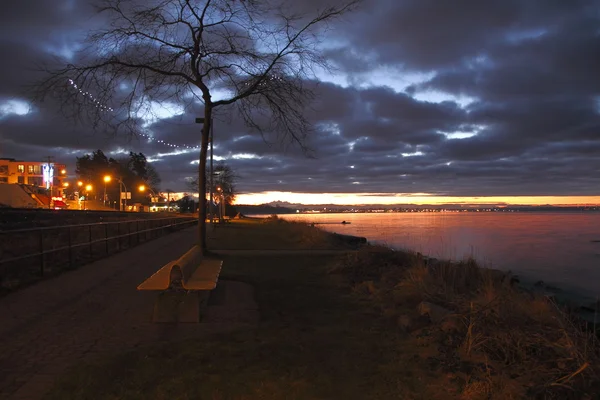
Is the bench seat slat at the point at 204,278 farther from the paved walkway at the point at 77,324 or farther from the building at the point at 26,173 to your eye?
the building at the point at 26,173

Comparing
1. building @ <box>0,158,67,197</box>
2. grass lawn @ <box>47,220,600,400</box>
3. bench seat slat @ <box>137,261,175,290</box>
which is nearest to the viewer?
grass lawn @ <box>47,220,600,400</box>

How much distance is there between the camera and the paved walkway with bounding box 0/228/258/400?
4.91 metres

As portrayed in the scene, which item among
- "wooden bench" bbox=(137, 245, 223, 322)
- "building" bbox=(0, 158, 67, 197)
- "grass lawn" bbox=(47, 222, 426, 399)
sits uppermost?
"building" bbox=(0, 158, 67, 197)

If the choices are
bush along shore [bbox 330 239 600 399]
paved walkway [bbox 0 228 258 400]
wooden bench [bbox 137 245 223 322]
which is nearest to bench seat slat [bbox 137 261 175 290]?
wooden bench [bbox 137 245 223 322]

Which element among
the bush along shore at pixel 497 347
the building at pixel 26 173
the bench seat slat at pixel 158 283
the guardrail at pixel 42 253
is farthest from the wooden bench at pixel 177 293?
the building at pixel 26 173

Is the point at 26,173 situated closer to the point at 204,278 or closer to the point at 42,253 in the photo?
the point at 42,253

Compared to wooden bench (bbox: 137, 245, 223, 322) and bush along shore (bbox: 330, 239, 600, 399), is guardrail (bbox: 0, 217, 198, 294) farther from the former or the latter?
bush along shore (bbox: 330, 239, 600, 399)

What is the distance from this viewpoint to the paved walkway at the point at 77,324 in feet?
16.1

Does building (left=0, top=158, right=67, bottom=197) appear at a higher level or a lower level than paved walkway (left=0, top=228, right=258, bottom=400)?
higher

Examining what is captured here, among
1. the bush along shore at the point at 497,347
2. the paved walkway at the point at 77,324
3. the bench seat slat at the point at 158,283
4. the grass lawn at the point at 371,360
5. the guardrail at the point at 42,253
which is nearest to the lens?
the bush along shore at the point at 497,347

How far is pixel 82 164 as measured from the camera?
13312 centimetres

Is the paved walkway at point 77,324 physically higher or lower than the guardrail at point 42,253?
lower

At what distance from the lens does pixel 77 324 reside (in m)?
6.67

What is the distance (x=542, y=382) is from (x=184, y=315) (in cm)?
456
